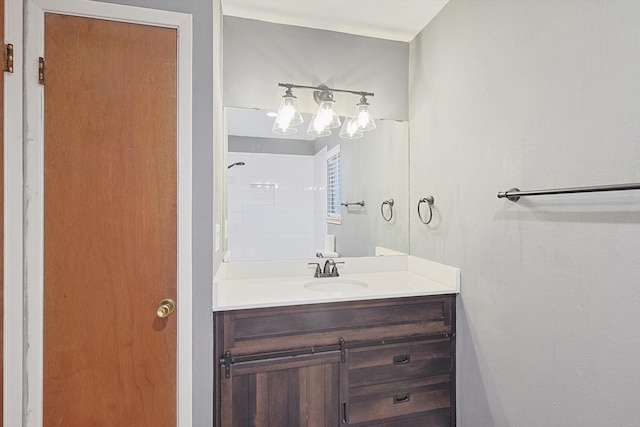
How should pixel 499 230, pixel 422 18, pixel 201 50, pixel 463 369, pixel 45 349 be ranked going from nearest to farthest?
pixel 45 349
pixel 201 50
pixel 499 230
pixel 463 369
pixel 422 18

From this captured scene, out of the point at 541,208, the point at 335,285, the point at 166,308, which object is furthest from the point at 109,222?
the point at 541,208

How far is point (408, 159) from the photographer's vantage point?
88.4 inches

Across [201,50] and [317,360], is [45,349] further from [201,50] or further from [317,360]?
[201,50]

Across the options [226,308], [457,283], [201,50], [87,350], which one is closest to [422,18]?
[201,50]

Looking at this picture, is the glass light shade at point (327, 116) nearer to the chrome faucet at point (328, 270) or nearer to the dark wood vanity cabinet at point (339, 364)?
the chrome faucet at point (328, 270)

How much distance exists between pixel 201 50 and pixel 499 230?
1498 millimetres

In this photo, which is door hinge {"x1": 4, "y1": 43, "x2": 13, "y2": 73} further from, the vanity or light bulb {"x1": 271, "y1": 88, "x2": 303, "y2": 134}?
light bulb {"x1": 271, "y1": 88, "x2": 303, "y2": 134}

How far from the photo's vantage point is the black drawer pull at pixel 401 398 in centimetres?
163

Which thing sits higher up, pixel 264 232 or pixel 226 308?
pixel 264 232

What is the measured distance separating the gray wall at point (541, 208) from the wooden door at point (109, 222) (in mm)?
1386

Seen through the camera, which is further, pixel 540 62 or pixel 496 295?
pixel 496 295

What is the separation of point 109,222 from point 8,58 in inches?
25.0

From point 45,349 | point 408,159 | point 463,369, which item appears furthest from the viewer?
point 408,159

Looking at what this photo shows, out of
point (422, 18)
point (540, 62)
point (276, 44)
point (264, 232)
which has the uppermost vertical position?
point (422, 18)
